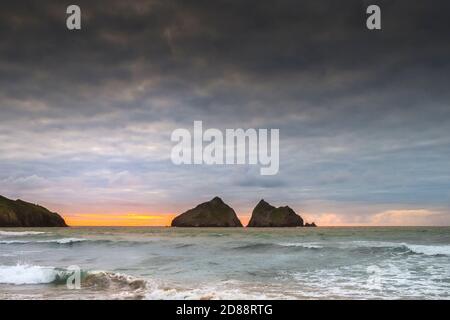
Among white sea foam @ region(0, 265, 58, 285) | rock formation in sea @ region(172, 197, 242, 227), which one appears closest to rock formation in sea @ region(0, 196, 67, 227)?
rock formation in sea @ region(172, 197, 242, 227)

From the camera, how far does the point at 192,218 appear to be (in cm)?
13200

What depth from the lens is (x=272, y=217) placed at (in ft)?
409

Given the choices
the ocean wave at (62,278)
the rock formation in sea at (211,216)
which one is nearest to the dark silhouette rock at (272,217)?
the rock formation in sea at (211,216)

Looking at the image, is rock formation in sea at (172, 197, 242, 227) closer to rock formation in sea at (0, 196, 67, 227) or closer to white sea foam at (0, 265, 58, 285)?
rock formation in sea at (0, 196, 67, 227)

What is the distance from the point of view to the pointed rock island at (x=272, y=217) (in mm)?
124375

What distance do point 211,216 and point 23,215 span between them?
54.2 metres

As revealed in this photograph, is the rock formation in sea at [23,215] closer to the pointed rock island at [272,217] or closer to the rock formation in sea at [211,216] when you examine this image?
the rock formation in sea at [211,216]

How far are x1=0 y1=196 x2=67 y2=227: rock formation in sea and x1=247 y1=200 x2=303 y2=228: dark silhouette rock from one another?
62999 mm

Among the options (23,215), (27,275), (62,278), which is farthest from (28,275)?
(23,215)

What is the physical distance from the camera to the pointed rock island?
4897 inches

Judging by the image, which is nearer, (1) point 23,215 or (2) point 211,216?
(1) point 23,215

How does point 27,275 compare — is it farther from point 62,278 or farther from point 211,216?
point 211,216
